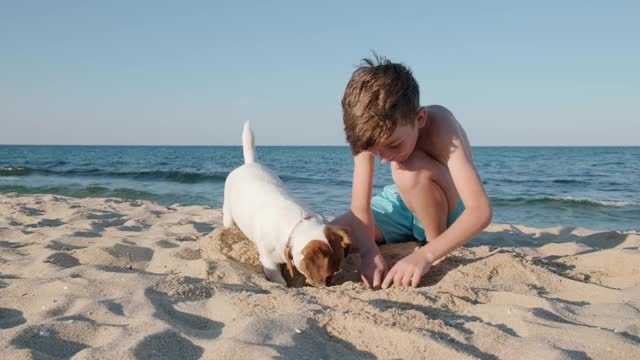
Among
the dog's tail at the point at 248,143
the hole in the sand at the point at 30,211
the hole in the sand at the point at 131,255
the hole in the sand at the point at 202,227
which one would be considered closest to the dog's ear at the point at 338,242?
the hole in the sand at the point at 131,255

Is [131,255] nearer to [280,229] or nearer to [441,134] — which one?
[280,229]

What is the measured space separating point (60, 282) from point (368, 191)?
5.76ft

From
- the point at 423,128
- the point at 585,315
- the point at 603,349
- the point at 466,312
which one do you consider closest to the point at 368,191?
the point at 423,128

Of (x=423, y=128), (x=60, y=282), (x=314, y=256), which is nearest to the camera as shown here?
(x=60, y=282)

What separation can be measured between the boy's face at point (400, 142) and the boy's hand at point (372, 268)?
0.58 meters

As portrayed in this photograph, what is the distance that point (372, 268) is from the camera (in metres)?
3.01

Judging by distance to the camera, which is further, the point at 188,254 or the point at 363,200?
the point at 188,254

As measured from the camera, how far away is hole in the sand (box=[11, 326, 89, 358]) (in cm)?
181

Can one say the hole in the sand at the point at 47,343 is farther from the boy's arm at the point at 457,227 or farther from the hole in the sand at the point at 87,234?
the hole in the sand at the point at 87,234

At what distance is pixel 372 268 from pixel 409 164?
661 millimetres

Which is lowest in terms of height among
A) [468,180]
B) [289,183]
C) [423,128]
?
[289,183]

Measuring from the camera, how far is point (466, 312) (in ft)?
7.48

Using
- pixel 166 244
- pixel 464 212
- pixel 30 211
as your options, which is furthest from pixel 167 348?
pixel 30 211

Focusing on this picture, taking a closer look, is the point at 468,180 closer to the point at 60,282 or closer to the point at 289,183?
the point at 60,282
